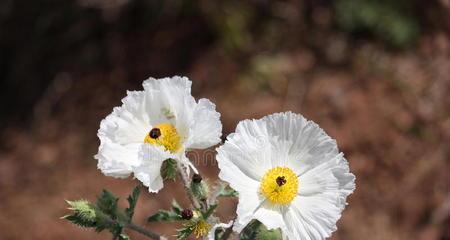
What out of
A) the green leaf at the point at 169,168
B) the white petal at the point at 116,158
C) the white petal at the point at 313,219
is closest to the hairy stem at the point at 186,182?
the green leaf at the point at 169,168

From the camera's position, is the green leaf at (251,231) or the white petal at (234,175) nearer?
the white petal at (234,175)

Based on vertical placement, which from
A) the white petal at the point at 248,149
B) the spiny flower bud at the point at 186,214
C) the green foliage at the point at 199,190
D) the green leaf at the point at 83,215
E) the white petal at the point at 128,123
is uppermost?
the white petal at the point at 128,123

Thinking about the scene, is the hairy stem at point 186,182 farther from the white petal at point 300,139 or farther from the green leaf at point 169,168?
the white petal at point 300,139

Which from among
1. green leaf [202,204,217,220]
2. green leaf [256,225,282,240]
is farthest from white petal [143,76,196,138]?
green leaf [256,225,282,240]

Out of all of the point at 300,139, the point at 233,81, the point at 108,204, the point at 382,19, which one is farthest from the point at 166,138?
the point at 382,19

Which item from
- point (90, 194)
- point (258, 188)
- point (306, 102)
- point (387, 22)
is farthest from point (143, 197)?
point (258, 188)

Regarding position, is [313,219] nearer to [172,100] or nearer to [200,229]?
[200,229]
